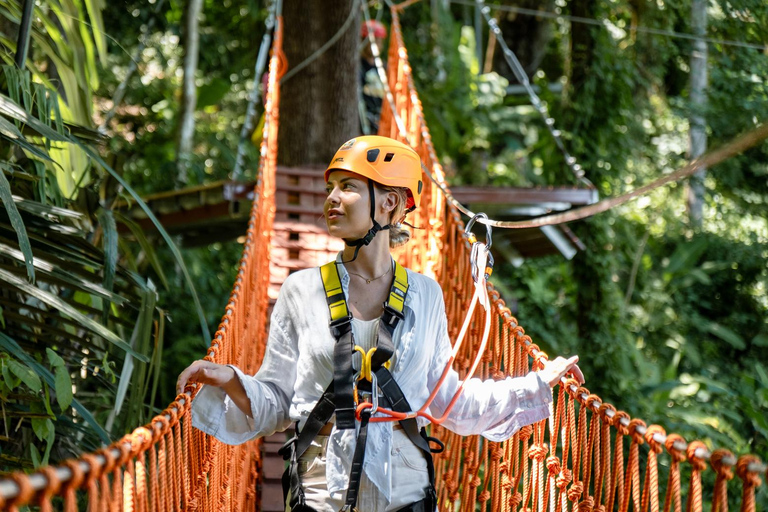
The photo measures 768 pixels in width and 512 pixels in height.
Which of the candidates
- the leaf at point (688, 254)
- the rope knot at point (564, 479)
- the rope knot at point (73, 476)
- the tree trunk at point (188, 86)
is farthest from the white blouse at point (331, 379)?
the leaf at point (688, 254)

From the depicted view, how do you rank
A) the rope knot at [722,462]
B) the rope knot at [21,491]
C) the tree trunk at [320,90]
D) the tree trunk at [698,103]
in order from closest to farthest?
the rope knot at [21,491] → the rope knot at [722,462] → the tree trunk at [320,90] → the tree trunk at [698,103]

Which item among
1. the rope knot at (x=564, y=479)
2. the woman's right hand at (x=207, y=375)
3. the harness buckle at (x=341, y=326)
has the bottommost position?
the rope knot at (x=564, y=479)

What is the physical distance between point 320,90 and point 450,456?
3.45 meters

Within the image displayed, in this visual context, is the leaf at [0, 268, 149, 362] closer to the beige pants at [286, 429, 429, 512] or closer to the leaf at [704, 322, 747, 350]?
A: the beige pants at [286, 429, 429, 512]

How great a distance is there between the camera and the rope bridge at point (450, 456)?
3.48 feet

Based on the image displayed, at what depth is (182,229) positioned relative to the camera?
5.83m

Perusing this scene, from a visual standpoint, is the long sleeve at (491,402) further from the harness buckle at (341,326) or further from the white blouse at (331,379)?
the harness buckle at (341,326)

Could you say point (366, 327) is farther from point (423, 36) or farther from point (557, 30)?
point (557, 30)

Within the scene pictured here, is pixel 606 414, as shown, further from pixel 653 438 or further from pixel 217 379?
pixel 217 379

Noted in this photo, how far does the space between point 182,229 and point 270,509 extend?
3.51 meters

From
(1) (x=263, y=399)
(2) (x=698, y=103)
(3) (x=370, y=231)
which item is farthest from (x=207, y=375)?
(2) (x=698, y=103)

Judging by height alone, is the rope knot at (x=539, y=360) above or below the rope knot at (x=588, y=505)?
above

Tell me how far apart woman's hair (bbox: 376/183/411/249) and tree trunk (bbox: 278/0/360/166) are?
3.53 meters

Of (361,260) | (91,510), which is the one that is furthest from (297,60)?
(91,510)
